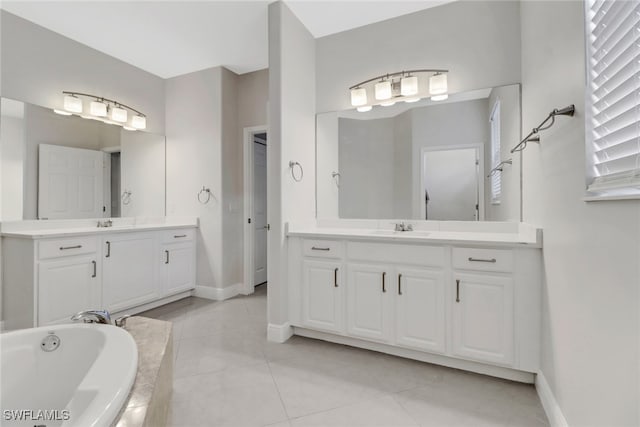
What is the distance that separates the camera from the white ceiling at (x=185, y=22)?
2486 millimetres

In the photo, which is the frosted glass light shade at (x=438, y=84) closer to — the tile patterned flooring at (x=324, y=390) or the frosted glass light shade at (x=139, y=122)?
the tile patterned flooring at (x=324, y=390)

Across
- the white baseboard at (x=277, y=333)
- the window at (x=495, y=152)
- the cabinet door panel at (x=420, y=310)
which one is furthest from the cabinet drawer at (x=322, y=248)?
the window at (x=495, y=152)

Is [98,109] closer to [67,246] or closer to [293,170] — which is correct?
[67,246]

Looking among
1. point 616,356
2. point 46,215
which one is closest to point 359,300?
point 616,356

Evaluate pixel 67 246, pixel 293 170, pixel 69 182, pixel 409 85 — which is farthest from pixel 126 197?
pixel 409 85

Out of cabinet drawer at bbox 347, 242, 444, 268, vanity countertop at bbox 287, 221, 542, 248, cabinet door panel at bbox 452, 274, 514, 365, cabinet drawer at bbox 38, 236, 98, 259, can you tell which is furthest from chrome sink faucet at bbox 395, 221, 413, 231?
cabinet drawer at bbox 38, 236, 98, 259

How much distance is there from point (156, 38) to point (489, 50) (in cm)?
313

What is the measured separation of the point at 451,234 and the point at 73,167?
358 centimetres

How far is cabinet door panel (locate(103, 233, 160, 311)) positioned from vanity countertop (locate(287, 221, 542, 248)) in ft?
5.63

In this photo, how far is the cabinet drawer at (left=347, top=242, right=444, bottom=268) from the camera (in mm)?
1971

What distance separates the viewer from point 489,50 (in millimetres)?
2283

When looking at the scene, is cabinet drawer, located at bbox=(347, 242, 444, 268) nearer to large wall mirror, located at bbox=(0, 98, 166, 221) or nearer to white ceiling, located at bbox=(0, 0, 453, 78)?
white ceiling, located at bbox=(0, 0, 453, 78)

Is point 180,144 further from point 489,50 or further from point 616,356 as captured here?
point 616,356

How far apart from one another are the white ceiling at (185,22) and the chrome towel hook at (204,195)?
153cm
